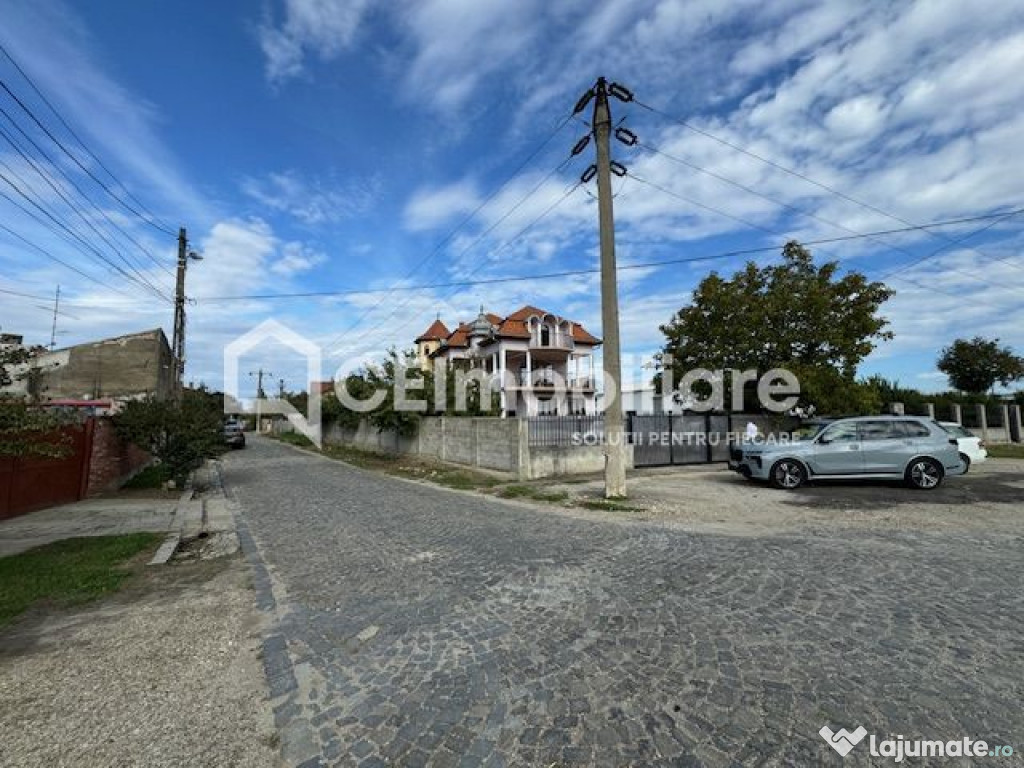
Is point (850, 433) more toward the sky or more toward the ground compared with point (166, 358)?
more toward the ground

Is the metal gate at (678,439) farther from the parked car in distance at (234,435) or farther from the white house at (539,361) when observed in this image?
the parked car in distance at (234,435)

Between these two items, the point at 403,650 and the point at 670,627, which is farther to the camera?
the point at 670,627

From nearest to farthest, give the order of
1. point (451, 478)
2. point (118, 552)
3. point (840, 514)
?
point (118, 552)
point (840, 514)
point (451, 478)

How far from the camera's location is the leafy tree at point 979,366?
30.6m

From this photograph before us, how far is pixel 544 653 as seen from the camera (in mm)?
3568

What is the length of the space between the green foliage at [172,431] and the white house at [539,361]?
1769 centimetres

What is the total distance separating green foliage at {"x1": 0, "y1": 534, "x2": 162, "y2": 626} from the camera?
198 inches

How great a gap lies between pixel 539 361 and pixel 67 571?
2893 centimetres

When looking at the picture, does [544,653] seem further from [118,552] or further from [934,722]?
[118,552]

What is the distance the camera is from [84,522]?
898cm

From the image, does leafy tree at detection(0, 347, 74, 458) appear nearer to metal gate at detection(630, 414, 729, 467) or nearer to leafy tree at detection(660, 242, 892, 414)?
metal gate at detection(630, 414, 729, 467)

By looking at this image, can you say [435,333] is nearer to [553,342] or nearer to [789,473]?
[553,342]

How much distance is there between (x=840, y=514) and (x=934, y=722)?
6.86 m

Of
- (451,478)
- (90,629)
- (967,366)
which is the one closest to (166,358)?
(451,478)
